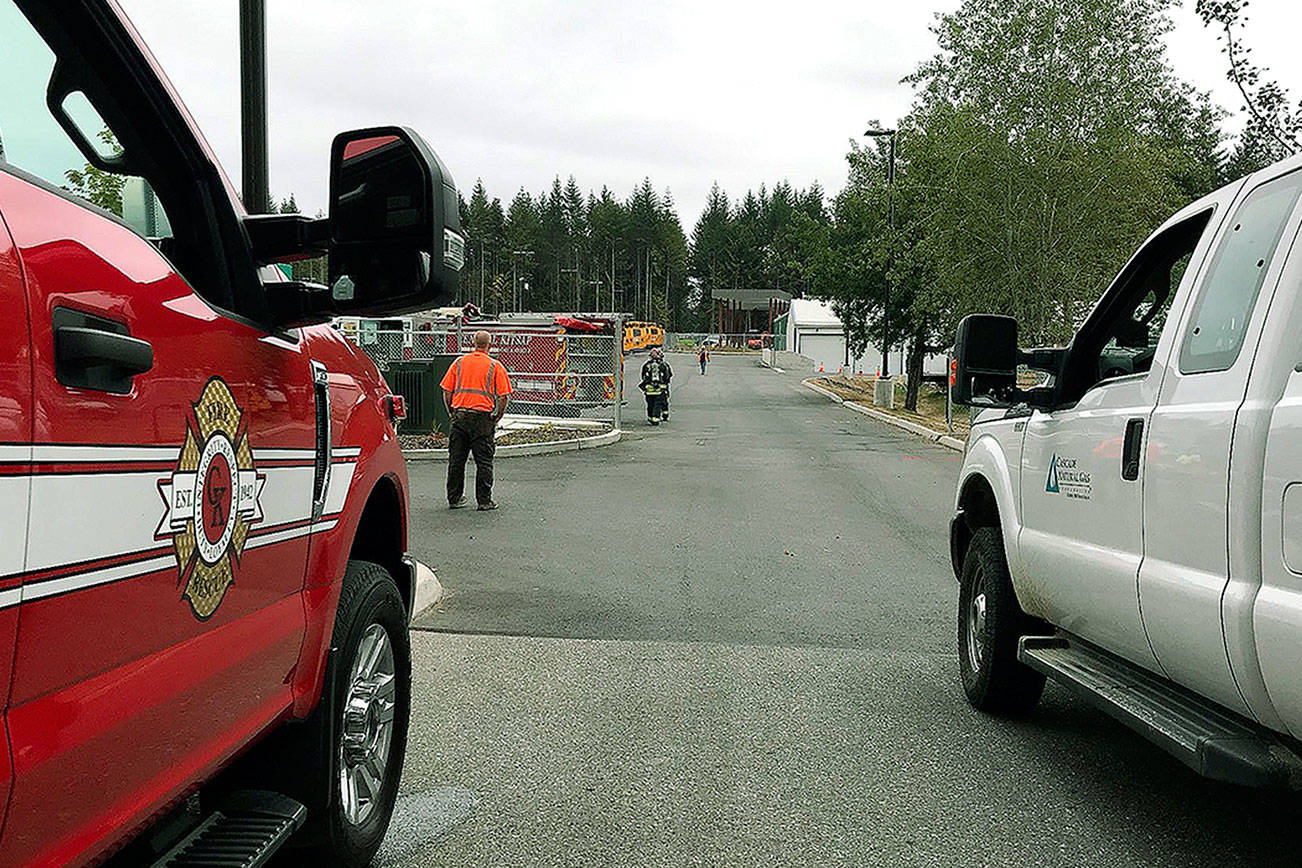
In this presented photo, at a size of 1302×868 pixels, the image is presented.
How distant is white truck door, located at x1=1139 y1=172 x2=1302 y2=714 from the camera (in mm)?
3531

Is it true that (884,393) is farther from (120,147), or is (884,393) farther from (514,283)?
(514,283)

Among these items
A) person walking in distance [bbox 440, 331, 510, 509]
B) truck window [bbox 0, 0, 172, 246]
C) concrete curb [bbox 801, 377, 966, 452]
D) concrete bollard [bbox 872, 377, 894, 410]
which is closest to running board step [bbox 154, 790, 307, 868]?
truck window [bbox 0, 0, 172, 246]

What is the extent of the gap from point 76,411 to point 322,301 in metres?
1.01

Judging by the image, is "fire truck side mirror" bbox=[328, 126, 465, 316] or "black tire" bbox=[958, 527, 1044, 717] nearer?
"fire truck side mirror" bbox=[328, 126, 465, 316]

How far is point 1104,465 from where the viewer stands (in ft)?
14.6

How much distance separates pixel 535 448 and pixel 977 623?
1548cm

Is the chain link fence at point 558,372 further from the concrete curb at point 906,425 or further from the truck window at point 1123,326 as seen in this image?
the truck window at point 1123,326

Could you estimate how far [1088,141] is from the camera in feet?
85.6

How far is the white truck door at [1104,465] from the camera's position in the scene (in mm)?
4211

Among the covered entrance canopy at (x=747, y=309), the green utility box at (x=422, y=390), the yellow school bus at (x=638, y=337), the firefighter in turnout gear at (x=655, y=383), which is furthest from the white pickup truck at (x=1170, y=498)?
the covered entrance canopy at (x=747, y=309)

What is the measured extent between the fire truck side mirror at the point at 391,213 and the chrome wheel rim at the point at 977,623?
12.5 feet

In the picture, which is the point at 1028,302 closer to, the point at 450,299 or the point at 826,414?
the point at 826,414

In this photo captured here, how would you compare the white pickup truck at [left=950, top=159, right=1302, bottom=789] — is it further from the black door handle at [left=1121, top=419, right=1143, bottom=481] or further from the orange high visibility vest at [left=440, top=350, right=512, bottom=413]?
Result: the orange high visibility vest at [left=440, top=350, right=512, bottom=413]

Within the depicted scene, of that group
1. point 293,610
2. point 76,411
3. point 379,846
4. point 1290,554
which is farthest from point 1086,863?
point 76,411
